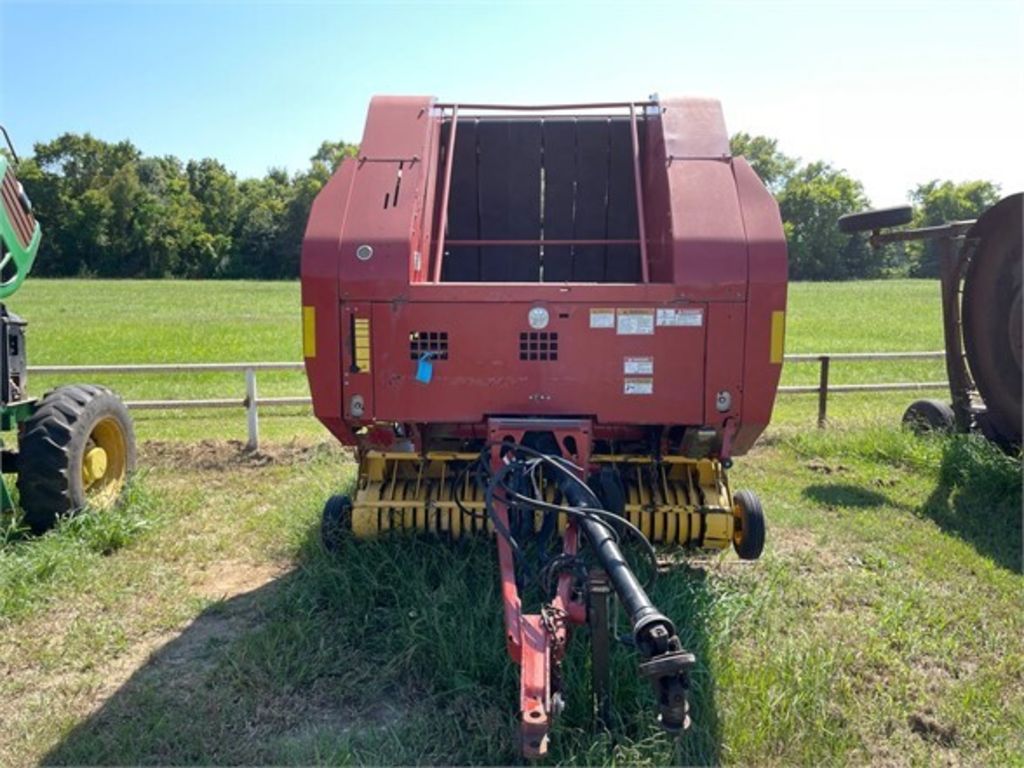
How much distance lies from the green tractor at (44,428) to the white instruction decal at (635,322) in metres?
3.40

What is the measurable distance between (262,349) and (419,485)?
13.9 metres

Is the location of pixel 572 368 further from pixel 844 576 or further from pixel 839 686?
pixel 844 576

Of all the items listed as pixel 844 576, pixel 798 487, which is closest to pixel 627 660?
pixel 844 576

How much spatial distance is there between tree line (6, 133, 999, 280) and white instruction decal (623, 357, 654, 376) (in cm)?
5371

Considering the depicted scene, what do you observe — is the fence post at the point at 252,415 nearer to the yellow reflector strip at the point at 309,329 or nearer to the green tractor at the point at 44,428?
the green tractor at the point at 44,428

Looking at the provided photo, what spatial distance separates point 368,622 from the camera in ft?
12.4

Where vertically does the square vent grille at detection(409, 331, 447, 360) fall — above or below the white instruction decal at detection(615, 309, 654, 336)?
below

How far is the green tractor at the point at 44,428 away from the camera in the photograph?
4.83 metres

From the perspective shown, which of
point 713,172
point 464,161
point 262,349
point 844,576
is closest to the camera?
point 713,172

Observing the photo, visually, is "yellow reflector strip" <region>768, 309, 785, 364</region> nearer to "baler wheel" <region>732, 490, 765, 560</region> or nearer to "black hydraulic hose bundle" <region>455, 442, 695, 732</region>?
"baler wheel" <region>732, 490, 765, 560</region>

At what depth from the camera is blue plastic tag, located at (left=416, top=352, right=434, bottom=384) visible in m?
3.82

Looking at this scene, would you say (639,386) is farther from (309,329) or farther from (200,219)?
(200,219)

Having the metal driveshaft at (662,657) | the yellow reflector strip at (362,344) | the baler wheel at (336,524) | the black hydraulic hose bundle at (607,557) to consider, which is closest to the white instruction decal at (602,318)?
the black hydraulic hose bundle at (607,557)

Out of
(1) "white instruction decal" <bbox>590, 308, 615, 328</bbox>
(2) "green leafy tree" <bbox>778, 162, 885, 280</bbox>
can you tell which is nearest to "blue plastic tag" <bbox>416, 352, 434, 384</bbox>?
(1) "white instruction decal" <bbox>590, 308, 615, 328</bbox>
